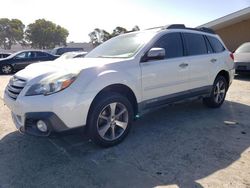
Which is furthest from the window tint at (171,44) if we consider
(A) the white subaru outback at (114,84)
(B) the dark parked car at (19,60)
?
(B) the dark parked car at (19,60)

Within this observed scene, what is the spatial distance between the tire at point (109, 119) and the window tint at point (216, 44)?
9.54 ft

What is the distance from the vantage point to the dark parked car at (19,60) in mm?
15531

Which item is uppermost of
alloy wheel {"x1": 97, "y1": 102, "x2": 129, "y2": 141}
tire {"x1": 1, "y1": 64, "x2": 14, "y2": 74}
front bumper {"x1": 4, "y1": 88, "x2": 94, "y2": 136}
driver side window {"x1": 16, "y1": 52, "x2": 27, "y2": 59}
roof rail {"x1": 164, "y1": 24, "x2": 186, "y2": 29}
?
roof rail {"x1": 164, "y1": 24, "x2": 186, "y2": 29}

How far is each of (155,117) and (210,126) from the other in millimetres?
1098

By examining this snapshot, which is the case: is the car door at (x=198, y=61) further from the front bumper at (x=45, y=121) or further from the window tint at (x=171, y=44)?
the front bumper at (x=45, y=121)

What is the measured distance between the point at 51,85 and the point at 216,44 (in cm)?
414

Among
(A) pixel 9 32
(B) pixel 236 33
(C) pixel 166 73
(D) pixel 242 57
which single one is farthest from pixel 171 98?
(A) pixel 9 32

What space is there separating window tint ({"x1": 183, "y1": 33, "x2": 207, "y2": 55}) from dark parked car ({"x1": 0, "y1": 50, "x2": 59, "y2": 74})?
1301cm

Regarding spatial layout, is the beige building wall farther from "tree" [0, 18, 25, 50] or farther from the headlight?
"tree" [0, 18, 25, 50]

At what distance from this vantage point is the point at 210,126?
4824mm

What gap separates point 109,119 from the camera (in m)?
3.87

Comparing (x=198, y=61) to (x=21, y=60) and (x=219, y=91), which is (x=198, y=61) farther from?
(x=21, y=60)

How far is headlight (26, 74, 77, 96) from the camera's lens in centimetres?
335

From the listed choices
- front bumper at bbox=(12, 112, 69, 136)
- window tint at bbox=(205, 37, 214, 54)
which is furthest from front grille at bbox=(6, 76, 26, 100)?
window tint at bbox=(205, 37, 214, 54)
